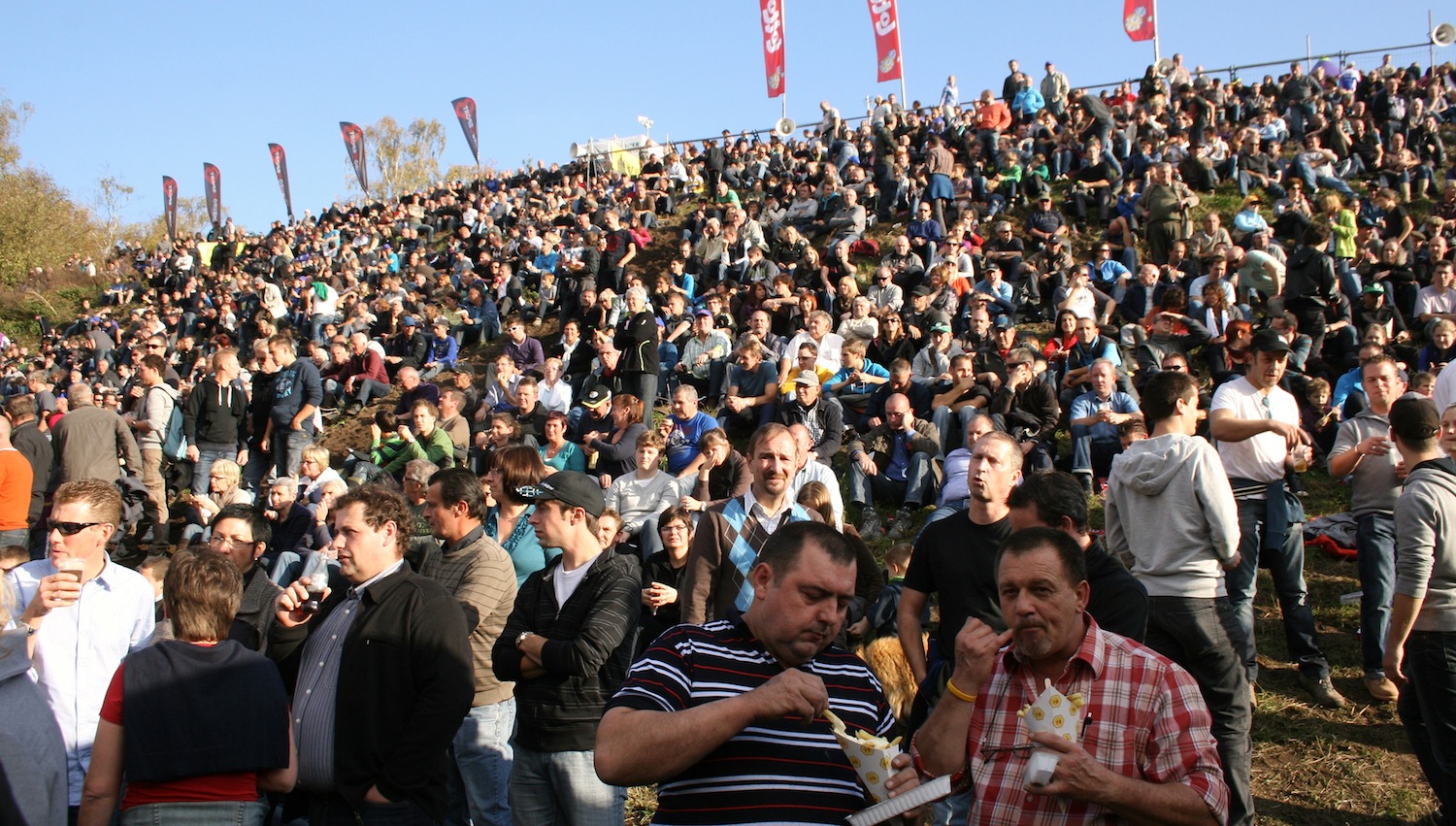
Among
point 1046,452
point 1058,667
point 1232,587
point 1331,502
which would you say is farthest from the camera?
point 1046,452

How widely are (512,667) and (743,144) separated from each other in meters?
A: 24.0

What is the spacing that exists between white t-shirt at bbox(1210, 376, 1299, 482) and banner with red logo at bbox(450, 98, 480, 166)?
120 feet

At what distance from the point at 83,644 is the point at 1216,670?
4330mm

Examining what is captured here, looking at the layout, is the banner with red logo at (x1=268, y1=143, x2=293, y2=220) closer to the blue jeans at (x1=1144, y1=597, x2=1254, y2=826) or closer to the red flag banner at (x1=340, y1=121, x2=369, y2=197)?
Result: the red flag banner at (x1=340, y1=121, x2=369, y2=197)

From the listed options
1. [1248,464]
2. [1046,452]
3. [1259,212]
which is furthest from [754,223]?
[1248,464]

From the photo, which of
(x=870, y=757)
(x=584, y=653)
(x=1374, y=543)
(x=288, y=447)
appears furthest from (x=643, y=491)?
(x=870, y=757)

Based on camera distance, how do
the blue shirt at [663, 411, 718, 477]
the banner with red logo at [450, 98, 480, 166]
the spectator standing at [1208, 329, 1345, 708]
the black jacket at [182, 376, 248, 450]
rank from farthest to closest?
the banner with red logo at [450, 98, 480, 166], the black jacket at [182, 376, 248, 450], the blue shirt at [663, 411, 718, 477], the spectator standing at [1208, 329, 1345, 708]

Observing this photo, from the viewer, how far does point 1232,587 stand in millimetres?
5277

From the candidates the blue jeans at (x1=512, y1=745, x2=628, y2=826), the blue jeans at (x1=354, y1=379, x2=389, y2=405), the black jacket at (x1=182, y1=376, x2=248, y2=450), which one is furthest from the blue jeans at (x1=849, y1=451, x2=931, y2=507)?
the blue jeans at (x1=354, y1=379, x2=389, y2=405)

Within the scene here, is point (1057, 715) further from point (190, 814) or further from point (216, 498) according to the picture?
point (216, 498)

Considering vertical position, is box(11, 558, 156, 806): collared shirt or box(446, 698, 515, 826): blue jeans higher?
box(11, 558, 156, 806): collared shirt

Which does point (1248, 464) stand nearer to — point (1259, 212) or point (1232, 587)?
point (1232, 587)

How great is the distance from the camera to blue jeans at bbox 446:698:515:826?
437 centimetres

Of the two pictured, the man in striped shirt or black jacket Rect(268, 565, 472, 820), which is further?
black jacket Rect(268, 565, 472, 820)
